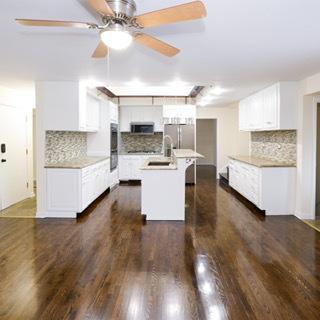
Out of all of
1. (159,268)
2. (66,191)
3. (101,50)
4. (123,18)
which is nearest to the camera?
(123,18)

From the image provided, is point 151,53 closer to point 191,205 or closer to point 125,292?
point 125,292

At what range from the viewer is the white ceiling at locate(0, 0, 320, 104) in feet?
7.36

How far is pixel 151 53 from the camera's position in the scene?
337cm

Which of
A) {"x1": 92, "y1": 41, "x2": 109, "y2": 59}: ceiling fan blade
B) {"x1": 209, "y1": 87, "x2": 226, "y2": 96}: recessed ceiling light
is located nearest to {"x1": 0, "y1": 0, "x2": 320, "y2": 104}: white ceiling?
{"x1": 92, "y1": 41, "x2": 109, "y2": 59}: ceiling fan blade

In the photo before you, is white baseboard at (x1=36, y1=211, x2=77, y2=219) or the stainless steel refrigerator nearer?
white baseboard at (x1=36, y1=211, x2=77, y2=219)

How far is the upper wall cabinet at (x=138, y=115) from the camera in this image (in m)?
8.66

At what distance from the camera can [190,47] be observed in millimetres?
3148

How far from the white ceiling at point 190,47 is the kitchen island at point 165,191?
1.45m

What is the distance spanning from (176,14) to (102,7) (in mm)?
447

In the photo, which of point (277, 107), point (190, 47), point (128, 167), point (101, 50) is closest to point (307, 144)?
point (277, 107)

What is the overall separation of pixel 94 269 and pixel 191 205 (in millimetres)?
3171

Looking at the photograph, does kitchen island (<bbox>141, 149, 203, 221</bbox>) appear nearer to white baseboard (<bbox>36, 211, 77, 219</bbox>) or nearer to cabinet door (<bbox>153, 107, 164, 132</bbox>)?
white baseboard (<bbox>36, 211, 77, 219</bbox>)

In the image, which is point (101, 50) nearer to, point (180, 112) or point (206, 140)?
point (180, 112)

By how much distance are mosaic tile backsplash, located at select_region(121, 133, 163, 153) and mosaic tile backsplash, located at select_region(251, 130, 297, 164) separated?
283 centimetres
